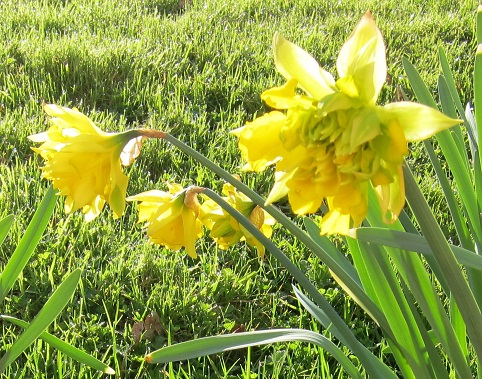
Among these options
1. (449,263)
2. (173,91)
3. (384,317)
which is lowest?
(173,91)

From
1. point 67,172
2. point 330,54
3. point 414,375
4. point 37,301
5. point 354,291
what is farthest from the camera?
point 330,54

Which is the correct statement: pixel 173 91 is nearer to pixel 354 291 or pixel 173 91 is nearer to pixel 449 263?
pixel 354 291

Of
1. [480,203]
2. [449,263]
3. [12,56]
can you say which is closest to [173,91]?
[12,56]

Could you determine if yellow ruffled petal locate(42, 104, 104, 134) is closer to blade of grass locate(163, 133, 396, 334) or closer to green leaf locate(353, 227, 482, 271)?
blade of grass locate(163, 133, 396, 334)

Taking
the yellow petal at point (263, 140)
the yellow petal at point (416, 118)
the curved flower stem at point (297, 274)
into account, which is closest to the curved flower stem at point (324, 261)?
the curved flower stem at point (297, 274)

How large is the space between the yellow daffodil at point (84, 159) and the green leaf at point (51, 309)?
0.27 metres

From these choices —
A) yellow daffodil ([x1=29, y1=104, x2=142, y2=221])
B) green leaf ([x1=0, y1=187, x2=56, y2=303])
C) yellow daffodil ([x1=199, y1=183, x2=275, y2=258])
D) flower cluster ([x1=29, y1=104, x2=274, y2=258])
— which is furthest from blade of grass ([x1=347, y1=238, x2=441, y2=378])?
green leaf ([x1=0, y1=187, x2=56, y2=303])

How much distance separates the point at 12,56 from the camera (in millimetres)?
2998

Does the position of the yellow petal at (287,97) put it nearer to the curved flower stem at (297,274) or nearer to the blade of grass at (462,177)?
the curved flower stem at (297,274)

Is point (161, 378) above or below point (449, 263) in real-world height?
below

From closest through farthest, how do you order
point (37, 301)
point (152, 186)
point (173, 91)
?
point (37, 301) → point (152, 186) → point (173, 91)

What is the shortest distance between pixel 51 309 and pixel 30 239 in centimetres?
15

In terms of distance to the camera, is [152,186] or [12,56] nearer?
[152,186]

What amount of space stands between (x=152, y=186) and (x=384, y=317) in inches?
50.9
